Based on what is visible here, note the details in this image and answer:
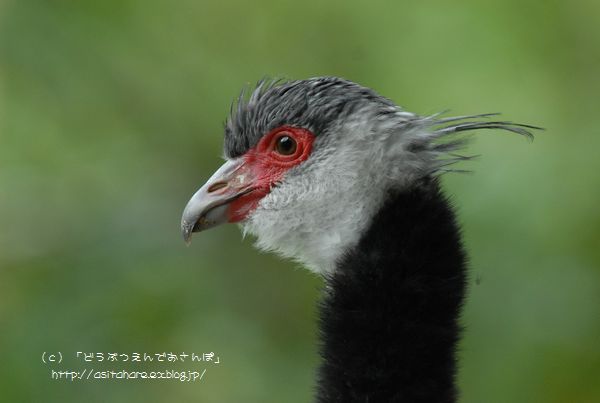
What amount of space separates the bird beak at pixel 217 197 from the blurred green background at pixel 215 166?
769 mm

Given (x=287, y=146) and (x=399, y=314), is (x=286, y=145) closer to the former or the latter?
(x=287, y=146)

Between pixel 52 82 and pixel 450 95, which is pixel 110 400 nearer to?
pixel 52 82

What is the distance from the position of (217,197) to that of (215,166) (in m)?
1.16

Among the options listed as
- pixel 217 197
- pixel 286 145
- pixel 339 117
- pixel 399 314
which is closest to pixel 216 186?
pixel 217 197

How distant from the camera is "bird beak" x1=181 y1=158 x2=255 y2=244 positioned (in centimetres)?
240

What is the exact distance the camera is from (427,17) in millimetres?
3420

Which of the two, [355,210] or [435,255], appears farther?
[355,210]

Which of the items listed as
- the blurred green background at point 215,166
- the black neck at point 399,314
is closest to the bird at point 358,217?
the black neck at point 399,314

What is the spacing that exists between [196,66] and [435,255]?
166cm

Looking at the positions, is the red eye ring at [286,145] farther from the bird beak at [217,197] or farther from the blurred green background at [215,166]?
the blurred green background at [215,166]

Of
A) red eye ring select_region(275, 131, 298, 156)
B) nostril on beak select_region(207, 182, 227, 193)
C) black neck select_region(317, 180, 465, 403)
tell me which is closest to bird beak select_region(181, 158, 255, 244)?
nostril on beak select_region(207, 182, 227, 193)

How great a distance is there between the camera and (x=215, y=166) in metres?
3.61

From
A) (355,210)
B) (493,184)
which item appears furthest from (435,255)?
(493,184)

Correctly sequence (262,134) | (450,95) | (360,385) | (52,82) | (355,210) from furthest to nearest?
(52,82), (450,95), (262,134), (355,210), (360,385)
